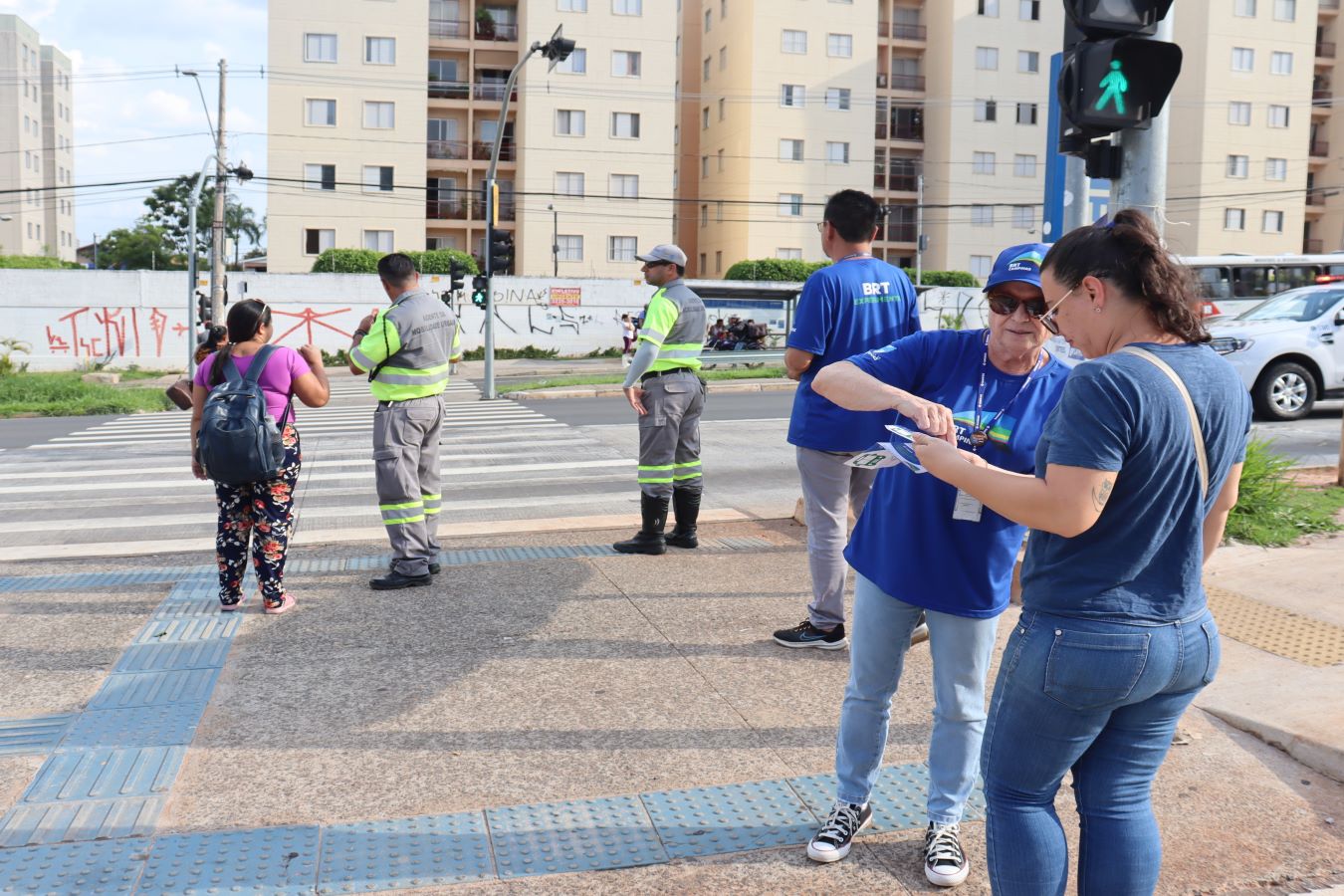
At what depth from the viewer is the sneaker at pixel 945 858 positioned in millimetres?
3188

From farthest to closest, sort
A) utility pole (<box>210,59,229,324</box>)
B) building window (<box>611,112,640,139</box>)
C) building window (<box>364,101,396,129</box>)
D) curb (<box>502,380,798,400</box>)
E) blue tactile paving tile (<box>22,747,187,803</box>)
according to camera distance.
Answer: building window (<box>611,112,640,139</box>), building window (<box>364,101,396,129</box>), utility pole (<box>210,59,229,324</box>), curb (<box>502,380,798,400</box>), blue tactile paving tile (<box>22,747,187,803</box>)

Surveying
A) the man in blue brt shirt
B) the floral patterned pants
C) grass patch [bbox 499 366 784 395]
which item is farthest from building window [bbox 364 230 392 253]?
the man in blue brt shirt

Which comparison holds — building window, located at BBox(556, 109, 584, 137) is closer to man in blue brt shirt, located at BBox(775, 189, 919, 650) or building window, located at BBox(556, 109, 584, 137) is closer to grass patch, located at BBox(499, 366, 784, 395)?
grass patch, located at BBox(499, 366, 784, 395)

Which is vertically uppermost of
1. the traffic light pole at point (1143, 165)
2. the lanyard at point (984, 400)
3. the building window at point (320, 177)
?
the building window at point (320, 177)

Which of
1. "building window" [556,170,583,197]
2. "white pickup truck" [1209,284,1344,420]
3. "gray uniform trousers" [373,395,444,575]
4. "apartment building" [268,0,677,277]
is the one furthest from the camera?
"building window" [556,170,583,197]

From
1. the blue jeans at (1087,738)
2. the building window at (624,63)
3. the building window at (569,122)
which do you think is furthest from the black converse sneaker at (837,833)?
the building window at (624,63)

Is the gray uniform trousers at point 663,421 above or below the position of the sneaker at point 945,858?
above

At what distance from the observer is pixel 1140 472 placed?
231cm

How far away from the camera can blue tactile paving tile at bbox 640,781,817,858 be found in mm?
3420

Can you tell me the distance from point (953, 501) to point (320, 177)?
2010 inches

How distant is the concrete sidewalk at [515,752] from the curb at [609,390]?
61.4 ft

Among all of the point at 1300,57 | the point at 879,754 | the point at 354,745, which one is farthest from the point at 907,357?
the point at 1300,57

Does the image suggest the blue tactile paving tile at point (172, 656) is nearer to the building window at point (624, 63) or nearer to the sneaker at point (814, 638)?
the sneaker at point (814, 638)

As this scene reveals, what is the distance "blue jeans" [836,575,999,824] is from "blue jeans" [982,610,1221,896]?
0.66 metres
